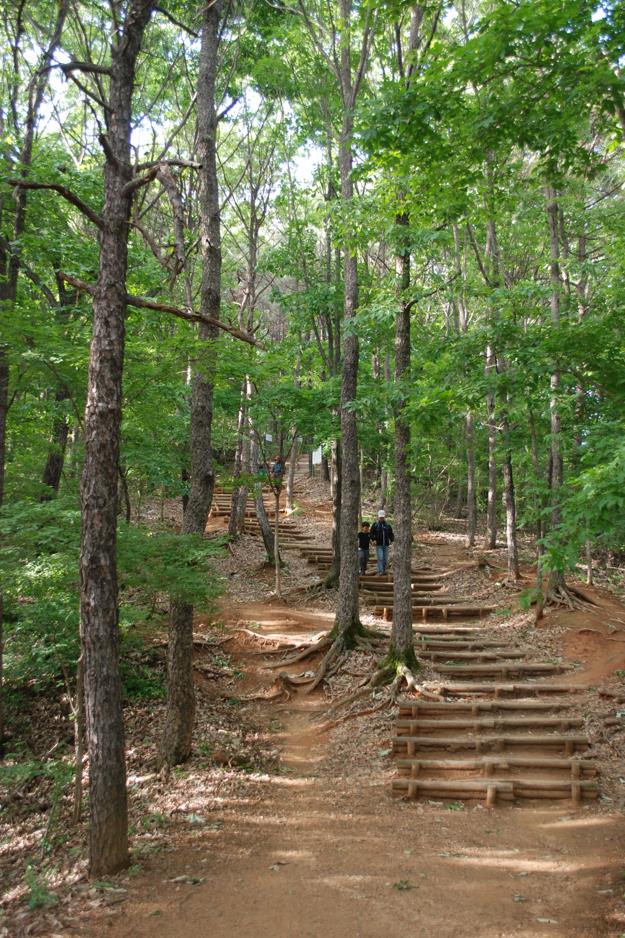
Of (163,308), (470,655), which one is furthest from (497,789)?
(163,308)

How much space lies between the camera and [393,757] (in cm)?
771

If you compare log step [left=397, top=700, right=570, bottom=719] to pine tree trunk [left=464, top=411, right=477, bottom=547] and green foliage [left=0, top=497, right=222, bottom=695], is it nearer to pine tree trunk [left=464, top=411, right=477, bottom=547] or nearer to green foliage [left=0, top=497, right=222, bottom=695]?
green foliage [left=0, top=497, right=222, bottom=695]

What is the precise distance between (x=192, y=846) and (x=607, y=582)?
14.0 m

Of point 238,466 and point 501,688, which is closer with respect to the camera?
point 501,688

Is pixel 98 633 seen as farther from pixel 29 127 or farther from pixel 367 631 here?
pixel 29 127

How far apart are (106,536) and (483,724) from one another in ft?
18.9

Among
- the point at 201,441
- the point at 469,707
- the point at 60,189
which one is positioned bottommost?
the point at 469,707

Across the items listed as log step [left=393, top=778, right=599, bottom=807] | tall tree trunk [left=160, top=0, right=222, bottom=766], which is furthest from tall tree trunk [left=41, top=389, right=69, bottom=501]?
log step [left=393, top=778, right=599, bottom=807]

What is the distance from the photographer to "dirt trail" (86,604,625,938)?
4574 mm

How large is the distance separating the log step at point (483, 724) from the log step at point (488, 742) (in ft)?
0.79

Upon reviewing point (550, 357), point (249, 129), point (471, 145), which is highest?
point (249, 129)

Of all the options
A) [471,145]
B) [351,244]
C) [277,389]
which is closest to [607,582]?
[277,389]

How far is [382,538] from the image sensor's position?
15500mm

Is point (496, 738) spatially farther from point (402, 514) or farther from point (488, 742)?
point (402, 514)
